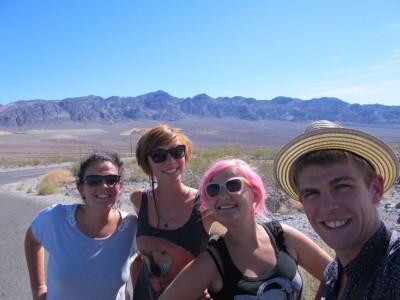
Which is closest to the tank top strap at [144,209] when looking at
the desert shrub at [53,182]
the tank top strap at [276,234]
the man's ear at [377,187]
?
the tank top strap at [276,234]

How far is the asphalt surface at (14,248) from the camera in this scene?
518 centimetres

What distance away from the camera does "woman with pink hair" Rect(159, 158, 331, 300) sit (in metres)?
1.81

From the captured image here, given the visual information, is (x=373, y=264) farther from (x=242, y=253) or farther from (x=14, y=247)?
(x=14, y=247)

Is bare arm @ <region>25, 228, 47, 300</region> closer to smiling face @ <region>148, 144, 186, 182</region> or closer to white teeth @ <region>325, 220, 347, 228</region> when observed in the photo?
smiling face @ <region>148, 144, 186, 182</region>

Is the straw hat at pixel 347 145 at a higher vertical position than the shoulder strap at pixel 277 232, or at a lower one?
higher

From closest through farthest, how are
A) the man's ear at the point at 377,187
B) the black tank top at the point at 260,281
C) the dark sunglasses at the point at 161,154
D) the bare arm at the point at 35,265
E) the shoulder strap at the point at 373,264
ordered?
the shoulder strap at the point at 373,264
the man's ear at the point at 377,187
the black tank top at the point at 260,281
the dark sunglasses at the point at 161,154
the bare arm at the point at 35,265

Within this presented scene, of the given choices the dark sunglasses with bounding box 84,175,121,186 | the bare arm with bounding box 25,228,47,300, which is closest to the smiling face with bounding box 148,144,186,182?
the dark sunglasses with bounding box 84,175,121,186

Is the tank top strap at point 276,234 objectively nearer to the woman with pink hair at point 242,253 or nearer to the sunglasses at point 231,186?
the woman with pink hair at point 242,253

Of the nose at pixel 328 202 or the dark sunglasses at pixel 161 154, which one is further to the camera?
the dark sunglasses at pixel 161 154

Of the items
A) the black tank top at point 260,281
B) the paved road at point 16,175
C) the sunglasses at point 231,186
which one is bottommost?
the paved road at point 16,175

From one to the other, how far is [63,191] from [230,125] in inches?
6161

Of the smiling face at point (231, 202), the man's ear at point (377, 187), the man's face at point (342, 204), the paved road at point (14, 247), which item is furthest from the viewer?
the paved road at point (14, 247)

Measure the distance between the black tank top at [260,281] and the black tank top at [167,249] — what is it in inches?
12.3

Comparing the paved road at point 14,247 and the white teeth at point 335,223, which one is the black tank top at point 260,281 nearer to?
the white teeth at point 335,223
